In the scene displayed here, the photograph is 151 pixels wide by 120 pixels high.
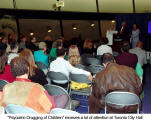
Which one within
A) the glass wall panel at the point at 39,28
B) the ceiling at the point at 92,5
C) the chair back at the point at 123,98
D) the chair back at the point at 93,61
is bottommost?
the chair back at the point at 123,98

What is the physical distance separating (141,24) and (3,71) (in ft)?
30.3

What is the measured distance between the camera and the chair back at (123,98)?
10.0 ft

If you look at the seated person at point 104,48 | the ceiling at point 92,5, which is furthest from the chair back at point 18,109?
the ceiling at point 92,5

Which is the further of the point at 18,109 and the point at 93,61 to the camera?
the point at 93,61

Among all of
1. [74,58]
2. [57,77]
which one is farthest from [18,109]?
[74,58]

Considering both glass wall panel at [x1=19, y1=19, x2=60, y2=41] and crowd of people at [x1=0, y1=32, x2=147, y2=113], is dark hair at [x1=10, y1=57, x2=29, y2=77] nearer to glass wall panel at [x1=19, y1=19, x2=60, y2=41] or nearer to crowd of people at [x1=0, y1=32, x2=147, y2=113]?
crowd of people at [x1=0, y1=32, x2=147, y2=113]

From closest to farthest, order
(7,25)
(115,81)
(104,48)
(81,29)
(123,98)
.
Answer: (123,98), (115,81), (104,48), (7,25), (81,29)

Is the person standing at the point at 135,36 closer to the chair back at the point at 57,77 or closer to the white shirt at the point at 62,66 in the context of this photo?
the white shirt at the point at 62,66

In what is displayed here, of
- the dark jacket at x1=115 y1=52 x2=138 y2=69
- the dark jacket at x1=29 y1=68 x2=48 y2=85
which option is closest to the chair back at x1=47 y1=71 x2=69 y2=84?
the dark jacket at x1=29 y1=68 x2=48 y2=85

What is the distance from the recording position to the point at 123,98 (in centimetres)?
309

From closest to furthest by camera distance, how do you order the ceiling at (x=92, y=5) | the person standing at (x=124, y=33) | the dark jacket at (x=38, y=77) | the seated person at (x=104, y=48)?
the dark jacket at (x=38, y=77)
the seated person at (x=104, y=48)
the person standing at (x=124, y=33)
the ceiling at (x=92, y=5)

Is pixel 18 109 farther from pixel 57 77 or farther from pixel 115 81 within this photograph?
pixel 57 77

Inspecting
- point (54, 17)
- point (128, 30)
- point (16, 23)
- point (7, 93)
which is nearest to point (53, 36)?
point (54, 17)

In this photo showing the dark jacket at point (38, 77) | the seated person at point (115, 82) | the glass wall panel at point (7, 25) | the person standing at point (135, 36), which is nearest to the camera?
the seated person at point (115, 82)
